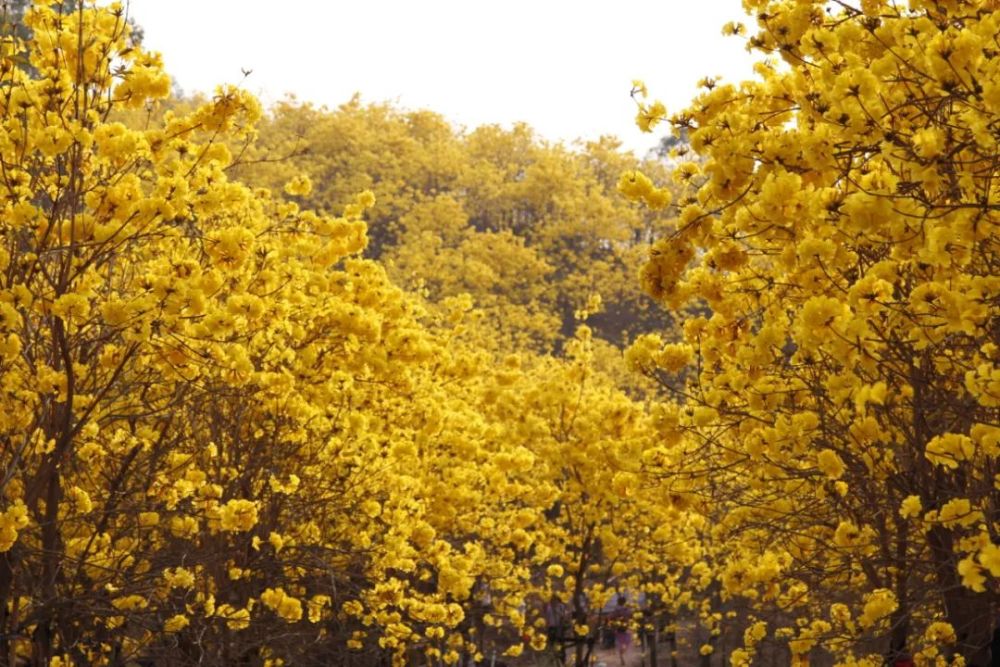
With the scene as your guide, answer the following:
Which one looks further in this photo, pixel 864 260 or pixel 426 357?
pixel 426 357

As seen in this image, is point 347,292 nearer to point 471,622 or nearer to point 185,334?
point 185,334

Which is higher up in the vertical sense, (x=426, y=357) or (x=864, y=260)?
(x=426, y=357)

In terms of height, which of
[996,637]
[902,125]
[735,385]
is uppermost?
[902,125]

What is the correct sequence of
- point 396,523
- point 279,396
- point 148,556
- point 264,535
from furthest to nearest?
point 396,523
point 264,535
point 279,396
point 148,556

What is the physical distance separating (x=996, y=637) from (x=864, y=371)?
240 centimetres

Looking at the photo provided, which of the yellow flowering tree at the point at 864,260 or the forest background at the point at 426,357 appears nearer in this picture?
the yellow flowering tree at the point at 864,260

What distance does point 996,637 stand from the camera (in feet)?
23.3

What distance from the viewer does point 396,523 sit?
369 inches

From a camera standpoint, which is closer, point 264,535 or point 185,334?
point 185,334

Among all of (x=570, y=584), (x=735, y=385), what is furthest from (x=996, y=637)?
(x=570, y=584)

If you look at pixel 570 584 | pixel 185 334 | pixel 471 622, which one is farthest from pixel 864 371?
pixel 471 622

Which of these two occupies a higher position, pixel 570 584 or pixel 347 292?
pixel 347 292

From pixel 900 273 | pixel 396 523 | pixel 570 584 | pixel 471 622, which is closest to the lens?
pixel 900 273

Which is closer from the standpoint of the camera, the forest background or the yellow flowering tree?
the yellow flowering tree
